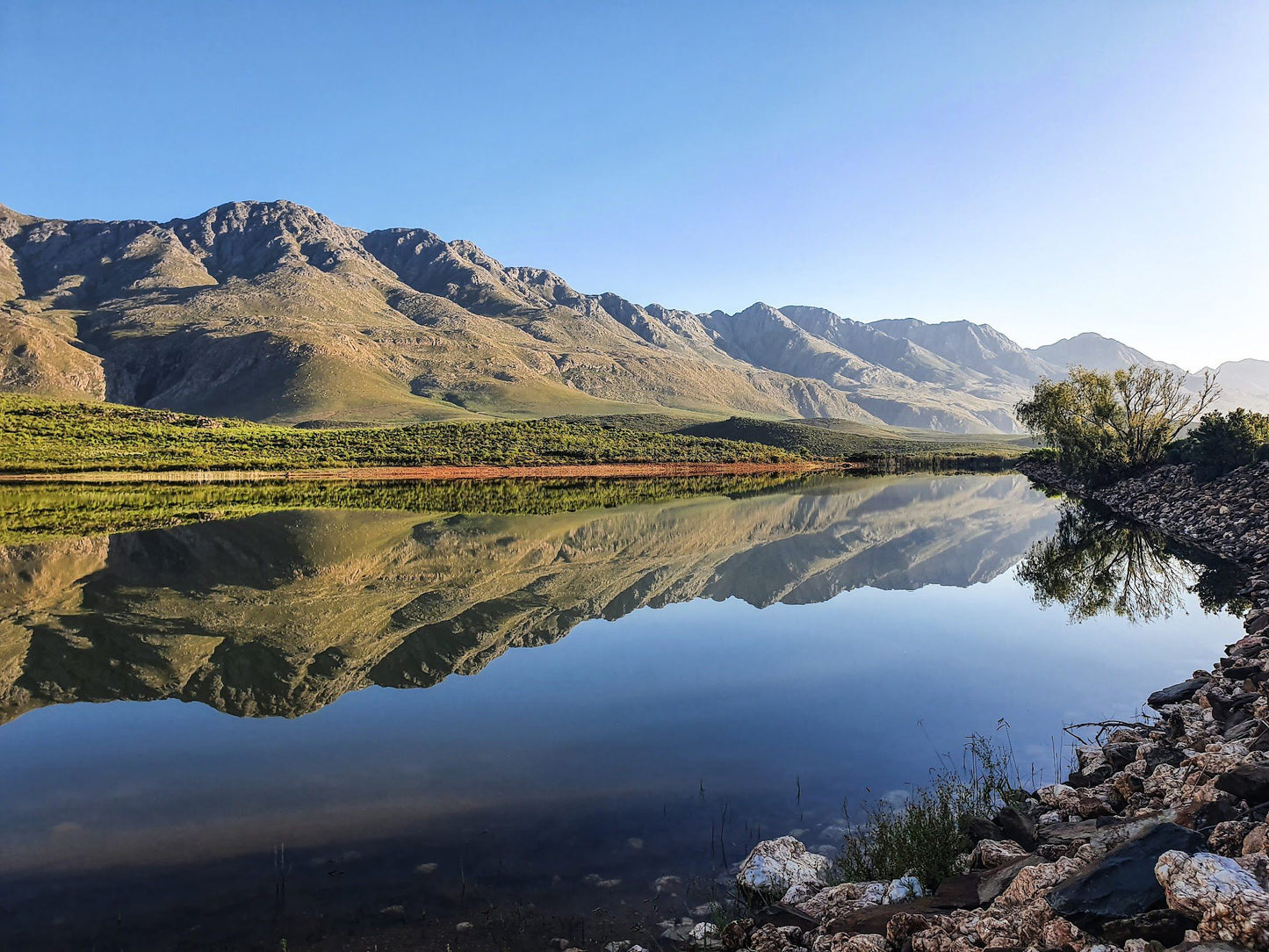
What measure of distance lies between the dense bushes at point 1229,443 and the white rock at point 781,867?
43.7 metres

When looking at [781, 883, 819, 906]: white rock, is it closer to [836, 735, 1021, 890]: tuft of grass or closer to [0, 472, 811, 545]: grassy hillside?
[836, 735, 1021, 890]: tuft of grass

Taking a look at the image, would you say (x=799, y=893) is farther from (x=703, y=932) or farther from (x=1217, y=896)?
(x=1217, y=896)

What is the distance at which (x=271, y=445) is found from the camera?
322ft

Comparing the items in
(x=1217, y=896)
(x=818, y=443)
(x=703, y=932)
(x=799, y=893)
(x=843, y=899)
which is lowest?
(x=703, y=932)

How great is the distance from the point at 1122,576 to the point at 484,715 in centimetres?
2250

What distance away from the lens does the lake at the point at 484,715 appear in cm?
731

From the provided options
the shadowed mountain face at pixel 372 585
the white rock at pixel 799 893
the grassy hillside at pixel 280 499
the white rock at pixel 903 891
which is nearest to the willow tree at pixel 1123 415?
the shadowed mountain face at pixel 372 585

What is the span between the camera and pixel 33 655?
14.8m

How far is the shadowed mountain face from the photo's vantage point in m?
14.0

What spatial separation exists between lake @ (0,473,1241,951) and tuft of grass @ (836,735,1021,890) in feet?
1.04

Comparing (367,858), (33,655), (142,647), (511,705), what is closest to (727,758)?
(511,705)

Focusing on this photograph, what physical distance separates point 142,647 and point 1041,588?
958 inches

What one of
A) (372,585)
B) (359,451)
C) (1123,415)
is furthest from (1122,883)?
(359,451)

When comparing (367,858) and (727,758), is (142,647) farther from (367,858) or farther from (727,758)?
(727,758)
